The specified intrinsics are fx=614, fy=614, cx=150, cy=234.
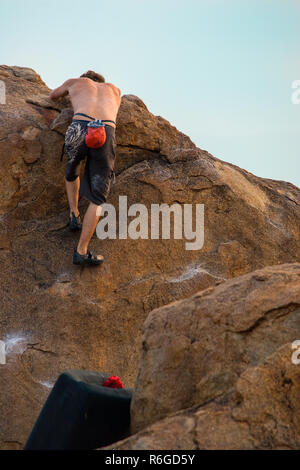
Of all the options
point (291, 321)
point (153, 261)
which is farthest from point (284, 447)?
point (153, 261)

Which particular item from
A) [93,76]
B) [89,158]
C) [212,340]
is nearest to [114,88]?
[93,76]

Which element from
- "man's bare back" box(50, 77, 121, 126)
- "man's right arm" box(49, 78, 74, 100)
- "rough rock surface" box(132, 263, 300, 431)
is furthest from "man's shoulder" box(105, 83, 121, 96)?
"rough rock surface" box(132, 263, 300, 431)

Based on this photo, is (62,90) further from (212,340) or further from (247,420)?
(247,420)

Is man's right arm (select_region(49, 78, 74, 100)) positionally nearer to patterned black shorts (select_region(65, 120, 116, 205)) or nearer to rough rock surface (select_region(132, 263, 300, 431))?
patterned black shorts (select_region(65, 120, 116, 205))

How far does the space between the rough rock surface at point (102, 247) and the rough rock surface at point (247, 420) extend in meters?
1.74

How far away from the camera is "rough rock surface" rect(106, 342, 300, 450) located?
8.35 ft

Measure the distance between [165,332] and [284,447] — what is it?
86 cm

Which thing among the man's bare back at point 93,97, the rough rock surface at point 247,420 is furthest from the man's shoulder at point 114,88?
the rough rock surface at point 247,420
